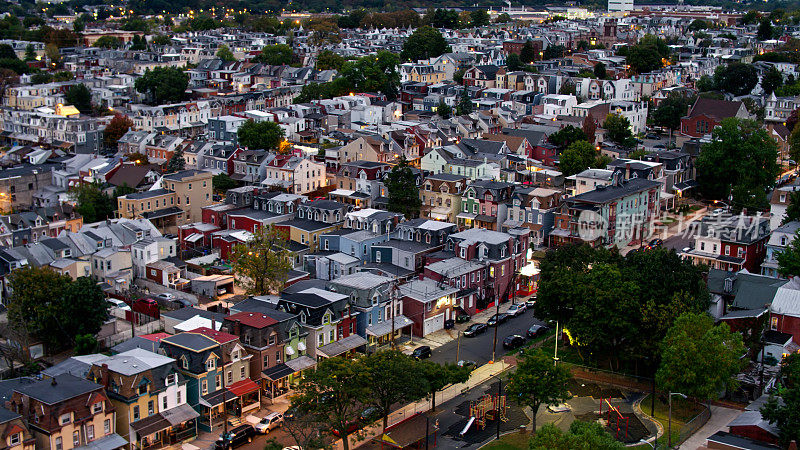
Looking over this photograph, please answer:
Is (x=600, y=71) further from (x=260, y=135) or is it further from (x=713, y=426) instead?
(x=713, y=426)

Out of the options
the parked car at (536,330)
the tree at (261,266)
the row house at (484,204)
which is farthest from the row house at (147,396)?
the row house at (484,204)

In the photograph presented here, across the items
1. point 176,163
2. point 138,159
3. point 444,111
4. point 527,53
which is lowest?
point 138,159

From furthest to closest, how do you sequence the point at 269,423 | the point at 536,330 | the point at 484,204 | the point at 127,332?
1. the point at 484,204
2. the point at 536,330
3. the point at 127,332
4. the point at 269,423

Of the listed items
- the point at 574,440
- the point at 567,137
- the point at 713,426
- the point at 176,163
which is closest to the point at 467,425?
the point at 574,440

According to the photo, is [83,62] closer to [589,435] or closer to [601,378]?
[601,378]

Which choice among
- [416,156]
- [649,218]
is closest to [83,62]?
[416,156]
